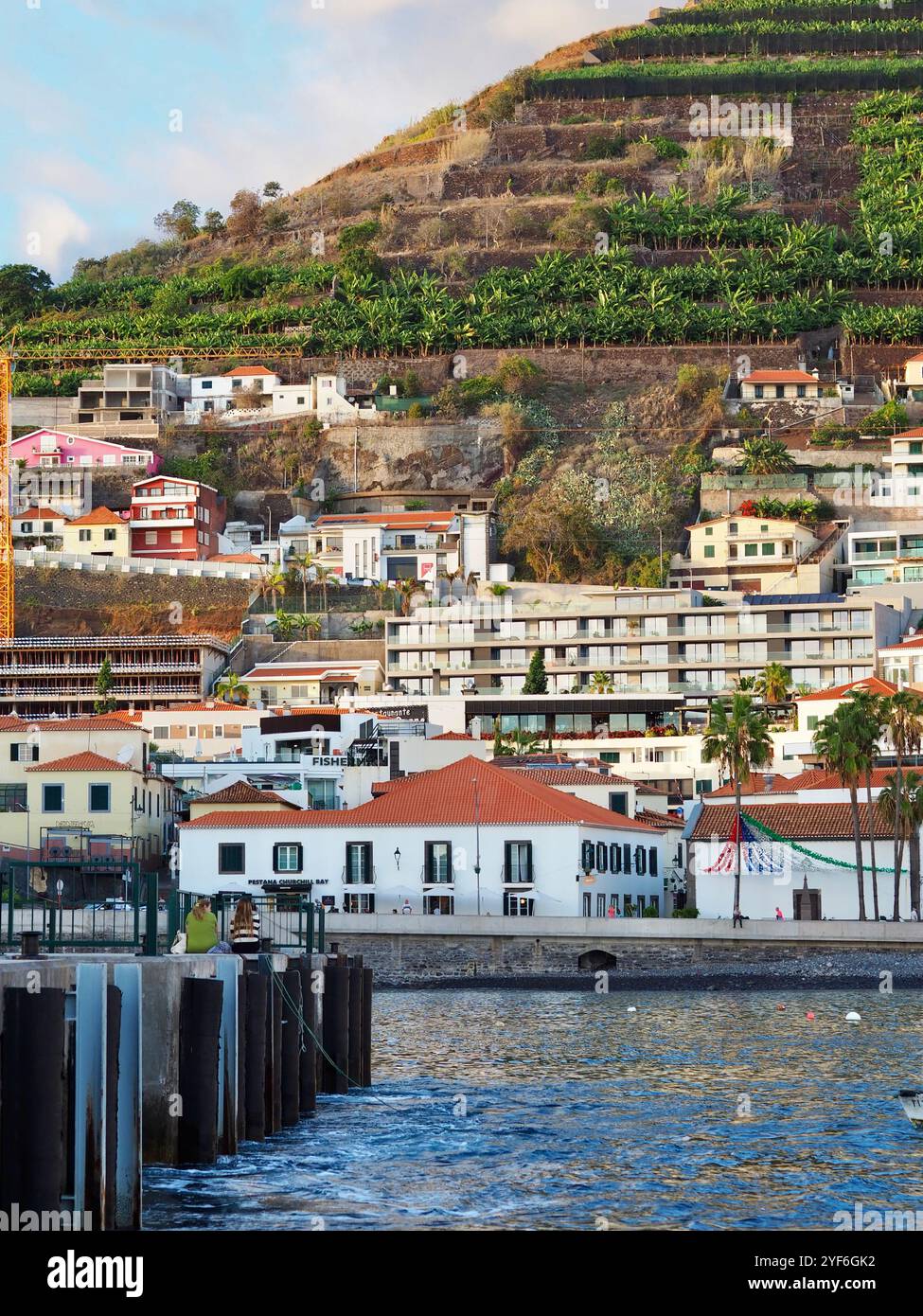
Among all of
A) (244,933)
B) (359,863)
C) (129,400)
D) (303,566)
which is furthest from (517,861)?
(129,400)

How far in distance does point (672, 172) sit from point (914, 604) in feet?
233

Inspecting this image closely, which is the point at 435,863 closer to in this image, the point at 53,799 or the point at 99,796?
the point at 99,796

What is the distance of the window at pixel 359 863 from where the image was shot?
69688 mm

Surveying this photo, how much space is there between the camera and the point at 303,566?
133 metres

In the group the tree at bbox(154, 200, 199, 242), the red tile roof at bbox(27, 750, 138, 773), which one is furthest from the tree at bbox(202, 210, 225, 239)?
the red tile roof at bbox(27, 750, 138, 773)

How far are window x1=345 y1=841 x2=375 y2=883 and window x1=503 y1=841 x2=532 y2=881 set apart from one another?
4.22m

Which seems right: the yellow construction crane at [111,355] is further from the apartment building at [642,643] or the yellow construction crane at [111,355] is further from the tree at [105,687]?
the apartment building at [642,643]

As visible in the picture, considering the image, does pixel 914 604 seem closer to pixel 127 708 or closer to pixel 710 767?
pixel 710 767

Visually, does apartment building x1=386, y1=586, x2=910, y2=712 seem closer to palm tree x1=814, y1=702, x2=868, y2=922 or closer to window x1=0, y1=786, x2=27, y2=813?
window x1=0, y1=786, x2=27, y2=813

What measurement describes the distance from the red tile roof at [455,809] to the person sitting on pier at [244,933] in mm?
35962

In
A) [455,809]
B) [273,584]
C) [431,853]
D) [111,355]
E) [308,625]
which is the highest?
[111,355]

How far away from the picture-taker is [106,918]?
113 feet

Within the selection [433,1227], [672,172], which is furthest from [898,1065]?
[672,172]

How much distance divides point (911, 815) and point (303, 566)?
69.3 metres
